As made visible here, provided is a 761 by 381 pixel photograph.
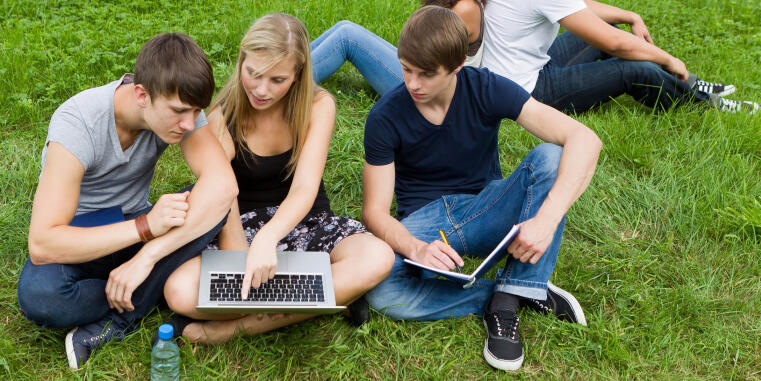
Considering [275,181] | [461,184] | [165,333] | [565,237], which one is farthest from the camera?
[565,237]

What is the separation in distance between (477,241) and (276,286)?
3.28ft

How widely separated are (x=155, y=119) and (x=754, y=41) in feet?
18.4

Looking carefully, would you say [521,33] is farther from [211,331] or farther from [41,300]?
[41,300]

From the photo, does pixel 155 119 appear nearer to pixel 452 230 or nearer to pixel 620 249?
pixel 452 230

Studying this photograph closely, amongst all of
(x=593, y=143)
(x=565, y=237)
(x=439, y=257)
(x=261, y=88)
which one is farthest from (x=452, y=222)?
(x=261, y=88)

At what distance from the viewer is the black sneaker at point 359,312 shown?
3.15m

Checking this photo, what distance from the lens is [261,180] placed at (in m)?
3.35

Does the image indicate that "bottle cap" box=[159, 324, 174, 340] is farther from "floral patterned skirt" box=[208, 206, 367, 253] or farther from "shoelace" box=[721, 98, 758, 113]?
"shoelace" box=[721, 98, 758, 113]

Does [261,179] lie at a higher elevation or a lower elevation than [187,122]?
lower

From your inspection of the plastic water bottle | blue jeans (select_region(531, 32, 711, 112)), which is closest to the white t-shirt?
blue jeans (select_region(531, 32, 711, 112))

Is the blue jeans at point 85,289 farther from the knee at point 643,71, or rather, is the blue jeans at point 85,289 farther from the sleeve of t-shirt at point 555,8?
the knee at point 643,71

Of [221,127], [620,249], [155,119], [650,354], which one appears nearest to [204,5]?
[221,127]

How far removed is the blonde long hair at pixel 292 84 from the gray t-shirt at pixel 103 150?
8.2 inches

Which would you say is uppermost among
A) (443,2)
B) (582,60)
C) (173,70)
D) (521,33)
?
(173,70)
